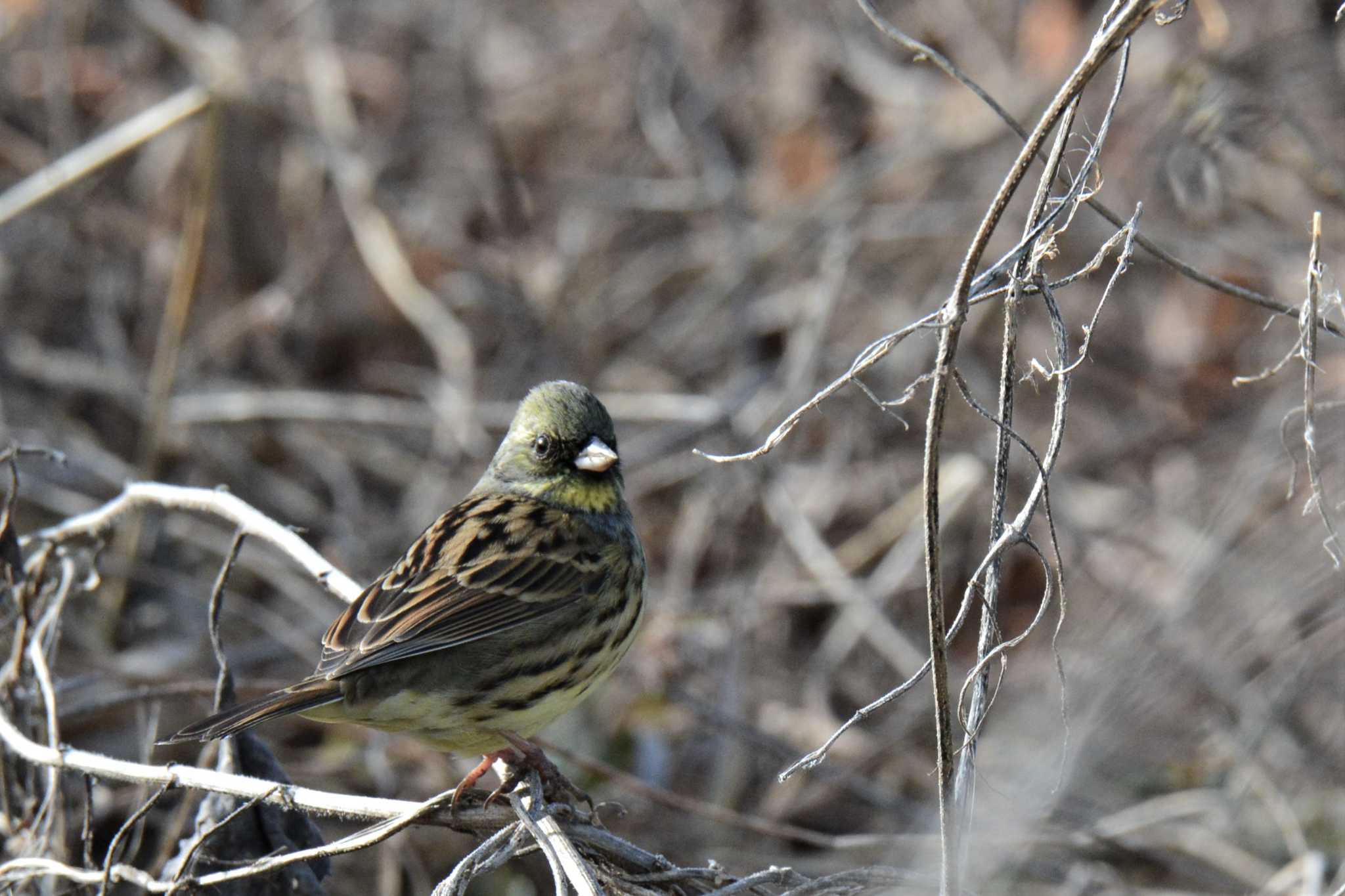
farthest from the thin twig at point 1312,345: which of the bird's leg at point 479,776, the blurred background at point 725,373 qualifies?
the bird's leg at point 479,776

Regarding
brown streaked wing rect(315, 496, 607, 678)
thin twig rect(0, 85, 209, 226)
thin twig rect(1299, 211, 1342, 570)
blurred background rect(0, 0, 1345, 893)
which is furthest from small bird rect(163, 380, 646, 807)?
thin twig rect(0, 85, 209, 226)

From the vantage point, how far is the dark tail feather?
101 inches

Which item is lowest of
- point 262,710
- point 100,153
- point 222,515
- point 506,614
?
point 262,710

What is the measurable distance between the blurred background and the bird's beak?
0.85 meters

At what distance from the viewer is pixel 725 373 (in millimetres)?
6375

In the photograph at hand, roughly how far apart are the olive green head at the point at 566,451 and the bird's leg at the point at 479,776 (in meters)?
0.74

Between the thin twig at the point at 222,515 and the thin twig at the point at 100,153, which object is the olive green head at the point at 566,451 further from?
the thin twig at the point at 100,153

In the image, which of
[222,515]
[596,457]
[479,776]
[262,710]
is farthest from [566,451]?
[262,710]

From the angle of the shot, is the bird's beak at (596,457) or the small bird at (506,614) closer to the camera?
the small bird at (506,614)

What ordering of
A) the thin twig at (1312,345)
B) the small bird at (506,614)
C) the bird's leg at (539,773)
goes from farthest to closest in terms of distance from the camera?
1. the small bird at (506,614)
2. the bird's leg at (539,773)
3. the thin twig at (1312,345)

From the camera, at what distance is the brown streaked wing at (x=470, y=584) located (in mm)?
3070

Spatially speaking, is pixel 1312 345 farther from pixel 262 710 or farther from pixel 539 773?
pixel 262 710

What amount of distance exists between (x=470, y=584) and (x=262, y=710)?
2.52 ft

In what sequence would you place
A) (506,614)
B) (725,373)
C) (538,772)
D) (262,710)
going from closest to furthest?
1. (262,710)
2. (538,772)
3. (506,614)
4. (725,373)
